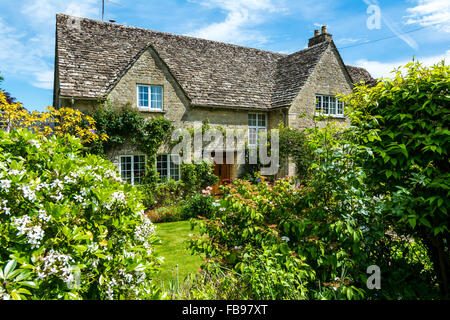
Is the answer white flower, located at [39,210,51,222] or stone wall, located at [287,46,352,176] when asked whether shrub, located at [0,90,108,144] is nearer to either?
white flower, located at [39,210,51,222]

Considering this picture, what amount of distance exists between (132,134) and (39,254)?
12.5 metres

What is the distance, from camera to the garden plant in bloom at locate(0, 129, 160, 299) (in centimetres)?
227

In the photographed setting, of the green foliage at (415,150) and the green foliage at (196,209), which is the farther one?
the green foliage at (196,209)

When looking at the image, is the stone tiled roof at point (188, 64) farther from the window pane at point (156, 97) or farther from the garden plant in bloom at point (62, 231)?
the garden plant in bloom at point (62, 231)

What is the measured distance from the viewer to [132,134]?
14281mm

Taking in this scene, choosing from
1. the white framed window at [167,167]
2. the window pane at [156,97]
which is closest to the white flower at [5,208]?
the white framed window at [167,167]

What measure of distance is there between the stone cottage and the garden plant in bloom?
1144 centimetres

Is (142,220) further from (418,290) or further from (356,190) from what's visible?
(418,290)

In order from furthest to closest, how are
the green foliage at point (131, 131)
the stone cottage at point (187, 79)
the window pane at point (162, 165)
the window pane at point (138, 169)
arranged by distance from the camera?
the window pane at point (162, 165)
the window pane at point (138, 169)
the stone cottage at point (187, 79)
the green foliage at point (131, 131)

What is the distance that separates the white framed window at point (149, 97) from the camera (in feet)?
48.9

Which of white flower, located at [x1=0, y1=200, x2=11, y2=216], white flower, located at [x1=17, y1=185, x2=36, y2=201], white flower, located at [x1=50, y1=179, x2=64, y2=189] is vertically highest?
white flower, located at [x1=50, y1=179, x2=64, y2=189]

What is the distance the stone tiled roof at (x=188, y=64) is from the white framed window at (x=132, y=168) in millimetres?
3252

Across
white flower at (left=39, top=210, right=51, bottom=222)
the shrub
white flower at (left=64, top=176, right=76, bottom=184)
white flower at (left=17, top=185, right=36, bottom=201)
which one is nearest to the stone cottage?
the shrub

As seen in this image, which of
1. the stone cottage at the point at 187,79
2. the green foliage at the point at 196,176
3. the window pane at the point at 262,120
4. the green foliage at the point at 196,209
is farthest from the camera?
the window pane at the point at 262,120
